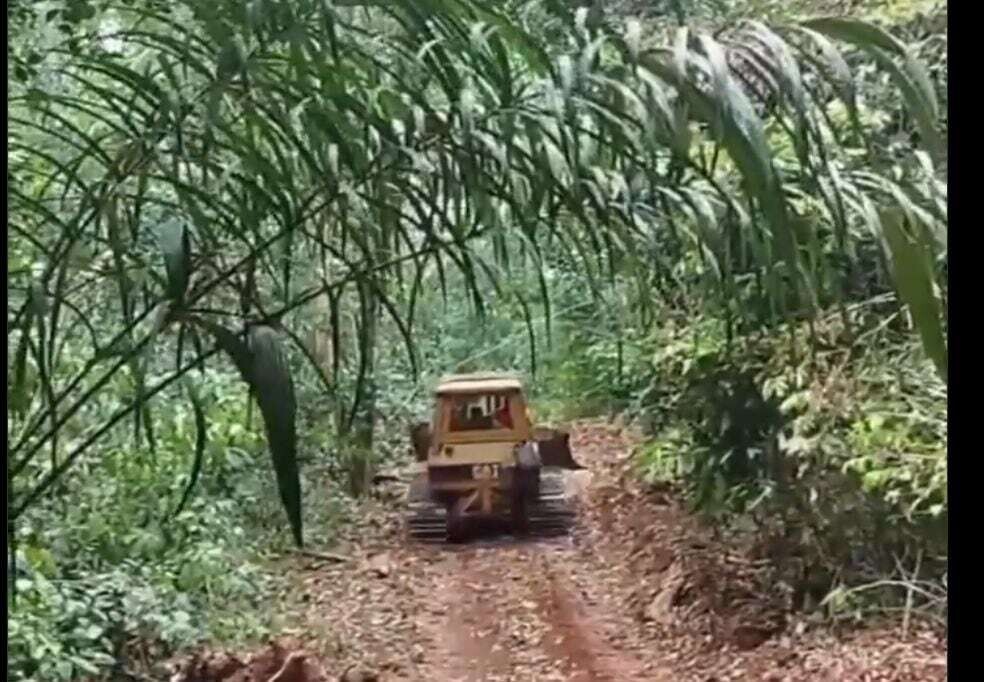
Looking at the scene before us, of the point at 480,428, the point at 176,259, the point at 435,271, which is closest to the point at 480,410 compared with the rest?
the point at 480,428

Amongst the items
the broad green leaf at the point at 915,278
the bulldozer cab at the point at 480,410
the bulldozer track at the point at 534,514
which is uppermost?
the broad green leaf at the point at 915,278

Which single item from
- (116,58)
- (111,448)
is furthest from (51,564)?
(116,58)

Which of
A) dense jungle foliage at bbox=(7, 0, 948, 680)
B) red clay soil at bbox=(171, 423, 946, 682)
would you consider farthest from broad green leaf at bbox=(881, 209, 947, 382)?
red clay soil at bbox=(171, 423, 946, 682)

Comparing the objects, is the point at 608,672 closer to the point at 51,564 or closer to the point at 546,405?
the point at 546,405

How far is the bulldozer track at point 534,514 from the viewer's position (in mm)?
897

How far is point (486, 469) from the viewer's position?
904mm

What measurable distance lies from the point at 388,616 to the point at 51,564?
9.0 inches

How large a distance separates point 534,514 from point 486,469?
5cm

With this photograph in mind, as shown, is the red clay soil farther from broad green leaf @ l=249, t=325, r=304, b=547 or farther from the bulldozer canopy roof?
broad green leaf @ l=249, t=325, r=304, b=547

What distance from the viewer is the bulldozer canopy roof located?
2.87 ft

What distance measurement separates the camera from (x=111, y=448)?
2.74 ft

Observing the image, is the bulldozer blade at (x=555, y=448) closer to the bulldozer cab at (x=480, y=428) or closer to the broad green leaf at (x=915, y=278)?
the bulldozer cab at (x=480, y=428)

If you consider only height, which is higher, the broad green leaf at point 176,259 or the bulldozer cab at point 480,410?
the broad green leaf at point 176,259

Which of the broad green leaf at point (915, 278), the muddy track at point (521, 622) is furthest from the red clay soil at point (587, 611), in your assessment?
the broad green leaf at point (915, 278)
